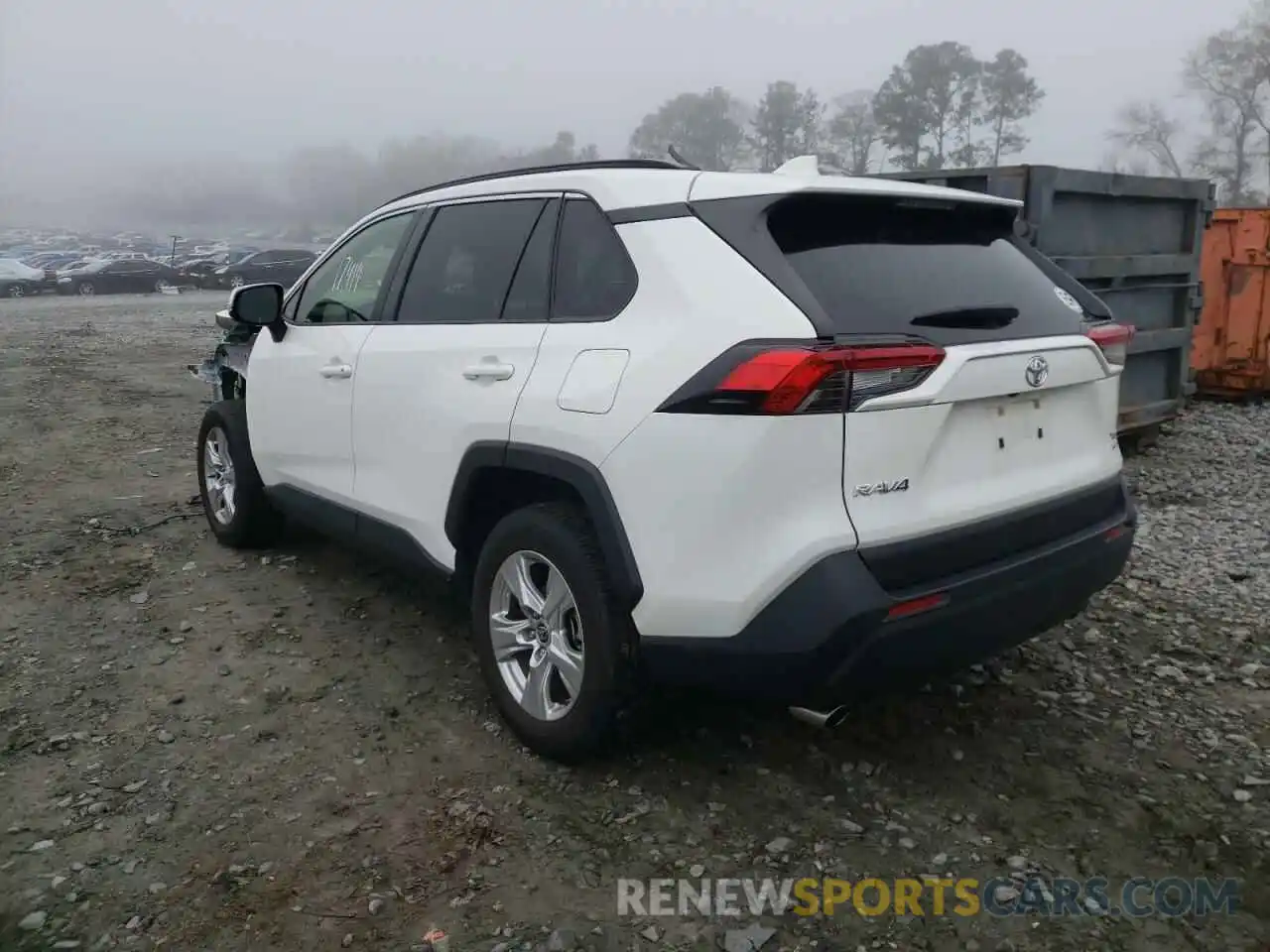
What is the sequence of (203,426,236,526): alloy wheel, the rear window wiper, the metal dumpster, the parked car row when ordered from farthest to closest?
the parked car row
the metal dumpster
(203,426,236,526): alloy wheel
the rear window wiper

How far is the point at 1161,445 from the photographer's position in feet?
24.5

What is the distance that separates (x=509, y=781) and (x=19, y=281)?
3812 centimetres

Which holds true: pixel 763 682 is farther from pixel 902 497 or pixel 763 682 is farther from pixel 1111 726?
pixel 1111 726

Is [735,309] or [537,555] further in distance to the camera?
[537,555]

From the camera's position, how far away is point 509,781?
3158 mm

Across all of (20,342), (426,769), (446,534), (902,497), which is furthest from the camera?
(20,342)

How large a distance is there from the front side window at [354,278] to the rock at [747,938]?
105 inches

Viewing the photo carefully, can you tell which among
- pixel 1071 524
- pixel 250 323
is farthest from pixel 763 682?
pixel 250 323

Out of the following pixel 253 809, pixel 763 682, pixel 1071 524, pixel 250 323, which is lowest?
pixel 253 809

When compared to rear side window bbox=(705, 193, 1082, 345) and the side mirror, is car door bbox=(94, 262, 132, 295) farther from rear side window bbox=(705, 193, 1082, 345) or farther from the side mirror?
rear side window bbox=(705, 193, 1082, 345)

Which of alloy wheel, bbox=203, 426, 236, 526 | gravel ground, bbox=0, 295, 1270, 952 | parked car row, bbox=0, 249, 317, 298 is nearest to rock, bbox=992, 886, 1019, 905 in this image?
gravel ground, bbox=0, 295, 1270, 952

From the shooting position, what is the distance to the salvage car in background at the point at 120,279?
36.0 metres

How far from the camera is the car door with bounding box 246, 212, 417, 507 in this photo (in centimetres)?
412

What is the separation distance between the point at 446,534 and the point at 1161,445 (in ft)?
19.7
